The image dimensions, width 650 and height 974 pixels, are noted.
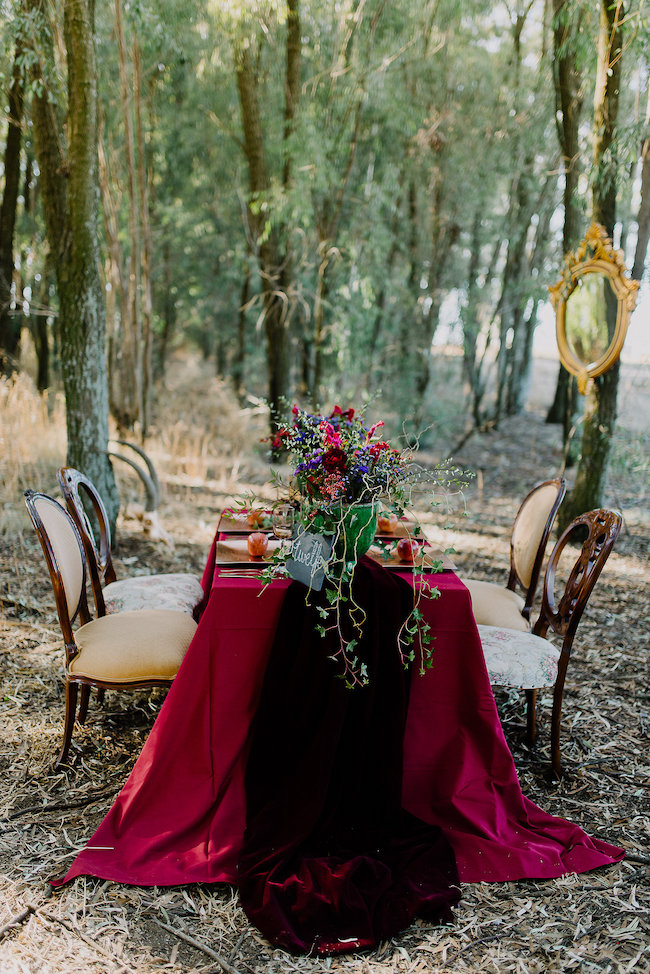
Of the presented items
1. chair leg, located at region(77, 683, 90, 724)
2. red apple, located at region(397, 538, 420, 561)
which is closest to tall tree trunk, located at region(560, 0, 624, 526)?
red apple, located at region(397, 538, 420, 561)

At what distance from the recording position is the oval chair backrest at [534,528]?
301 centimetres

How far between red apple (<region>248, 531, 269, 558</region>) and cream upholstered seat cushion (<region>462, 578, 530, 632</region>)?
0.88 metres

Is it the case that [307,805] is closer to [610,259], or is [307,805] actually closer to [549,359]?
[610,259]

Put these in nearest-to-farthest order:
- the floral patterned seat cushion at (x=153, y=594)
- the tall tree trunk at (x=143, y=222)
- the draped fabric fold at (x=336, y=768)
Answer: the draped fabric fold at (x=336, y=768) < the floral patterned seat cushion at (x=153, y=594) < the tall tree trunk at (x=143, y=222)

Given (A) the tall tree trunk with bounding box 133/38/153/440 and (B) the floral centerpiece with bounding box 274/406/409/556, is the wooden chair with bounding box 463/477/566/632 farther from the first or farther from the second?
(A) the tall tree trunk with bounding box 133/38/153/440

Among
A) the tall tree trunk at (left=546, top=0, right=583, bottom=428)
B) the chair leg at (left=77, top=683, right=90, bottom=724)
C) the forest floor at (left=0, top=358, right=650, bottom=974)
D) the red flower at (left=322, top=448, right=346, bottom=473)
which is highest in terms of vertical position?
the tall tree trunk at (left=546, top=0, right=583, bottom=428)

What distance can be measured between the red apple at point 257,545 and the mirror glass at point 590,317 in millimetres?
3390

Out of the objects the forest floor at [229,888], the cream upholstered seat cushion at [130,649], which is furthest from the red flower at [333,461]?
the cream upholstered seat cushion at [130,649]

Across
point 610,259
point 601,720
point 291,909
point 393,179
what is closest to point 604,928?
point 291,909

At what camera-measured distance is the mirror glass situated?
4879mm

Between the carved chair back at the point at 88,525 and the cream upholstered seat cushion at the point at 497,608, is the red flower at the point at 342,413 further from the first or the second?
the carved chair back at the point at 88,525

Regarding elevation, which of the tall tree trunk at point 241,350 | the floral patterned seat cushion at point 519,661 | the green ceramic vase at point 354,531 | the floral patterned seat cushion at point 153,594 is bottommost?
the floral patterned seat cushion at point 519,661

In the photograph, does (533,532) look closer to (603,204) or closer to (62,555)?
(62,555)

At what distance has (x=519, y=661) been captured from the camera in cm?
262
